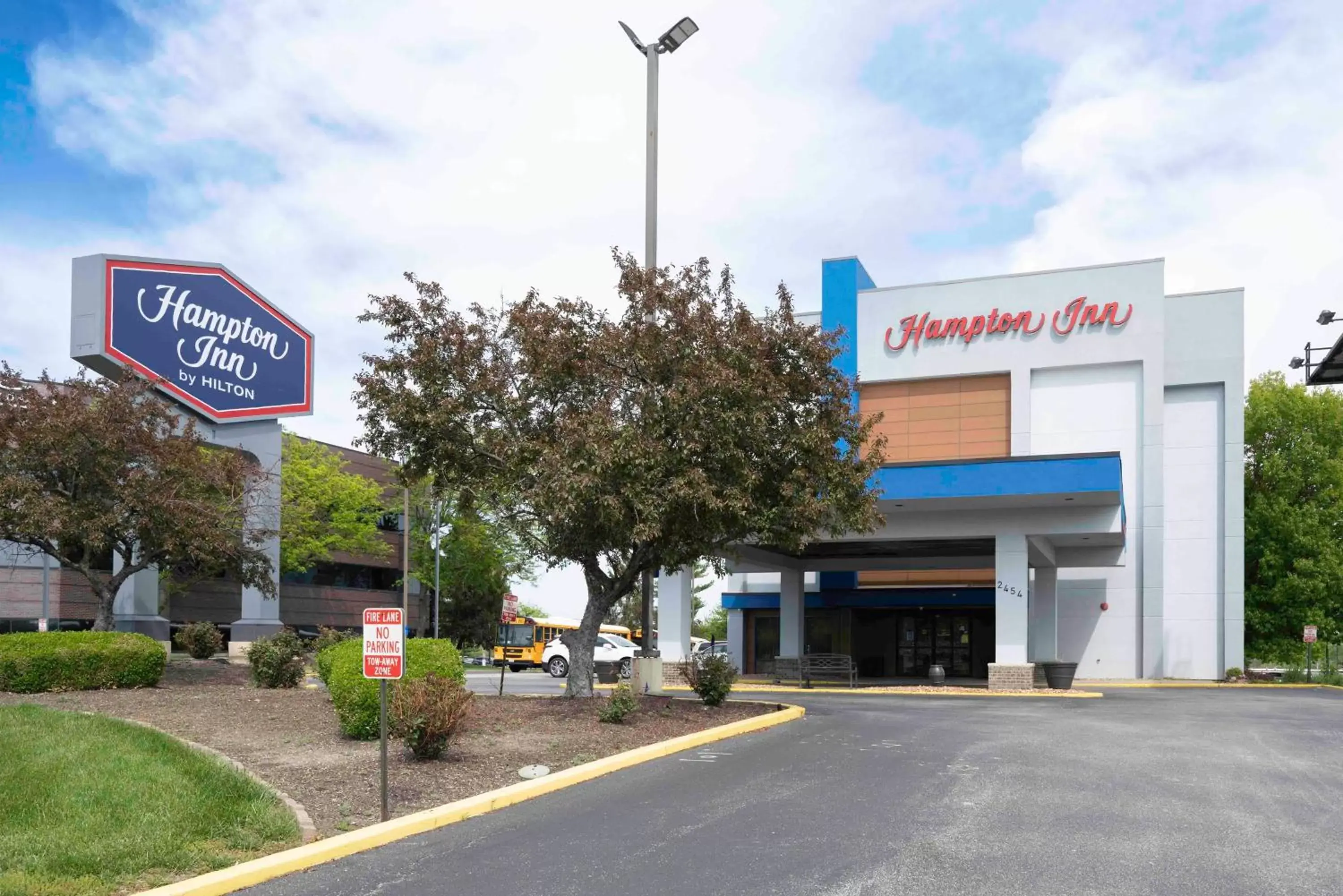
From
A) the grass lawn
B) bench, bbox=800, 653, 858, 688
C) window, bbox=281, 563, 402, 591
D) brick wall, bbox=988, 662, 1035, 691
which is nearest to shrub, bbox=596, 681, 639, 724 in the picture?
the grass lawn

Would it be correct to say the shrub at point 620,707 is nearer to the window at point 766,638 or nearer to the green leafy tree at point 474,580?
the window at point 766,638

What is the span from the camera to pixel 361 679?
1462 cm

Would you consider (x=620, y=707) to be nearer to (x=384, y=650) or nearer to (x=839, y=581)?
(x=384, y=650)

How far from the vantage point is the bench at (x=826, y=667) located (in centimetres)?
3466

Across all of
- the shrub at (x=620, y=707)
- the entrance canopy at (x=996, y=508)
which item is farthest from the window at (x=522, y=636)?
the shrub at (x=620, y=707)

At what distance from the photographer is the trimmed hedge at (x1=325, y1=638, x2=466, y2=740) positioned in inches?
576

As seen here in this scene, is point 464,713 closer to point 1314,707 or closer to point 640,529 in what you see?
point 640,529

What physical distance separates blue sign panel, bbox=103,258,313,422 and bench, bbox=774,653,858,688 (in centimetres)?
1582

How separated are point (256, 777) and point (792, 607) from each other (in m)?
27.6

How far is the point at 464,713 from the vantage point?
43.5 feet

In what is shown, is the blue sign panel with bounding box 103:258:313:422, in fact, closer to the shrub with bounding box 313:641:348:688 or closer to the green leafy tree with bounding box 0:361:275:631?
the green leafy tree with bounding box 0:361:275:631

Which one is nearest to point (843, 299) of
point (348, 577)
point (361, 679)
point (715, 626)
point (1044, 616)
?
point (1044, 616)

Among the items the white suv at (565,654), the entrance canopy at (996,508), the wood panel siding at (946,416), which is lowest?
the white suv at (565,654)

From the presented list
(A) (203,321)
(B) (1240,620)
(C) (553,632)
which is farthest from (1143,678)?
(A) (203,321)
